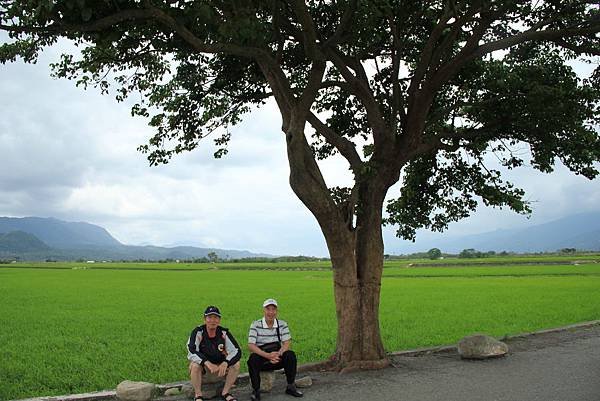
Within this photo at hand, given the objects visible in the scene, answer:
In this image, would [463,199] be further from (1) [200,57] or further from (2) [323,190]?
(1) [200,57]

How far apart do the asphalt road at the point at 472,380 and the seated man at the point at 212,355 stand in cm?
59

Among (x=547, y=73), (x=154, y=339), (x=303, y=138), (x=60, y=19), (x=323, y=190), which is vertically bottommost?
(x=154, y=339)

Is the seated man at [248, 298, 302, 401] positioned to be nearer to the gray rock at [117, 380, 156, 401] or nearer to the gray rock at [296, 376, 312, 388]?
the gray rock at [296, 376, 312, 388]

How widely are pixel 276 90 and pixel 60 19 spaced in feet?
13.1

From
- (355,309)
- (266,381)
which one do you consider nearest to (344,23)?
(355,309)

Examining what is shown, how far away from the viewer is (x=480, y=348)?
1034 cm

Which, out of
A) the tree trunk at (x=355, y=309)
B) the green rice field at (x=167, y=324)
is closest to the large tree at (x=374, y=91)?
the tree trunk at (x=355, y=309)

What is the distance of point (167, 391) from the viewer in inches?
320

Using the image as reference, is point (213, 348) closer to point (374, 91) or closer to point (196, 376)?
point (196, 376)

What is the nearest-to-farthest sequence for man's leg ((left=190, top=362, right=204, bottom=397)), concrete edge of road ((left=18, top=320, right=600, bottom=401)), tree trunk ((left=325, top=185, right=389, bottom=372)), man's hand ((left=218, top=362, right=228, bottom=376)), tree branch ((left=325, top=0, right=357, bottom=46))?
1. man's leg ((left=190, top=362, right=204, bottom=397))
2. man's hand ((left=218, top=362, right=228, bottom=376))
3. concrete edge of road ((left=18, top=320, right=600, bottom=401))
4. tree branch ((left=325, top=0, right=357, bottom=46))
5. tree trunk ((left=325, top=185, right=389, bottom=372))

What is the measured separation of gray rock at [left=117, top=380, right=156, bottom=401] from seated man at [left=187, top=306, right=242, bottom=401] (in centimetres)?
85

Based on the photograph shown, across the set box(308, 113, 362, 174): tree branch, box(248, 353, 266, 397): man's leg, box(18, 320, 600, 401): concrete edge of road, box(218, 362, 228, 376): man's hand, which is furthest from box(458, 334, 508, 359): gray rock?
box(218, 362, 228, 376): man's hand

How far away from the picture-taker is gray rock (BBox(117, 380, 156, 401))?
7.66 meters

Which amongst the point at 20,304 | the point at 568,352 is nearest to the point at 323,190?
the point at 568,352
